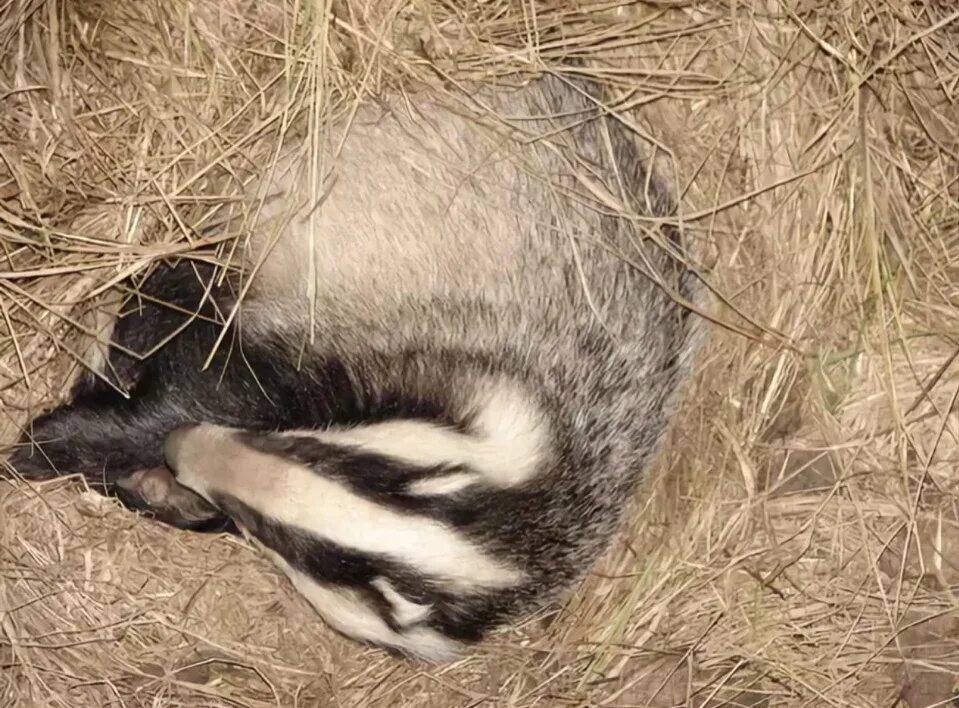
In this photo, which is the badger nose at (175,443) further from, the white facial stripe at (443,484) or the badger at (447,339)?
the white facial stripe at (443,484)

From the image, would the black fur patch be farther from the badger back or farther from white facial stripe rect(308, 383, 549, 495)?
the badger back

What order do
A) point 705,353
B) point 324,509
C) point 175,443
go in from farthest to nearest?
point 705,353, point 175,443, point 324,509

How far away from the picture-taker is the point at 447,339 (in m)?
2.82

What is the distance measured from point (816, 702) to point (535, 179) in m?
1.67

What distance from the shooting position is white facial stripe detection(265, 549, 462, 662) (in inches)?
104

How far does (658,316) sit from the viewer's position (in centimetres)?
296

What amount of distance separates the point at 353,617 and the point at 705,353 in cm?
119

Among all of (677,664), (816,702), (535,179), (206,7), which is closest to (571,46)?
(535,179)

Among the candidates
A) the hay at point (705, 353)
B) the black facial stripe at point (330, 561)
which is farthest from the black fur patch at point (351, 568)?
the hay at point (705, 353)

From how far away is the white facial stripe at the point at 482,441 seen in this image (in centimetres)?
264

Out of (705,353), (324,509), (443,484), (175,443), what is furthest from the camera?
(705,353)

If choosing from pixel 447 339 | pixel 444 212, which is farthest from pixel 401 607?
pixel 444 212

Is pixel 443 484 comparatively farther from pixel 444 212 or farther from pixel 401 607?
pixel 444 212

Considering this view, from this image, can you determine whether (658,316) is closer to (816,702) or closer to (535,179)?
(535,179)
